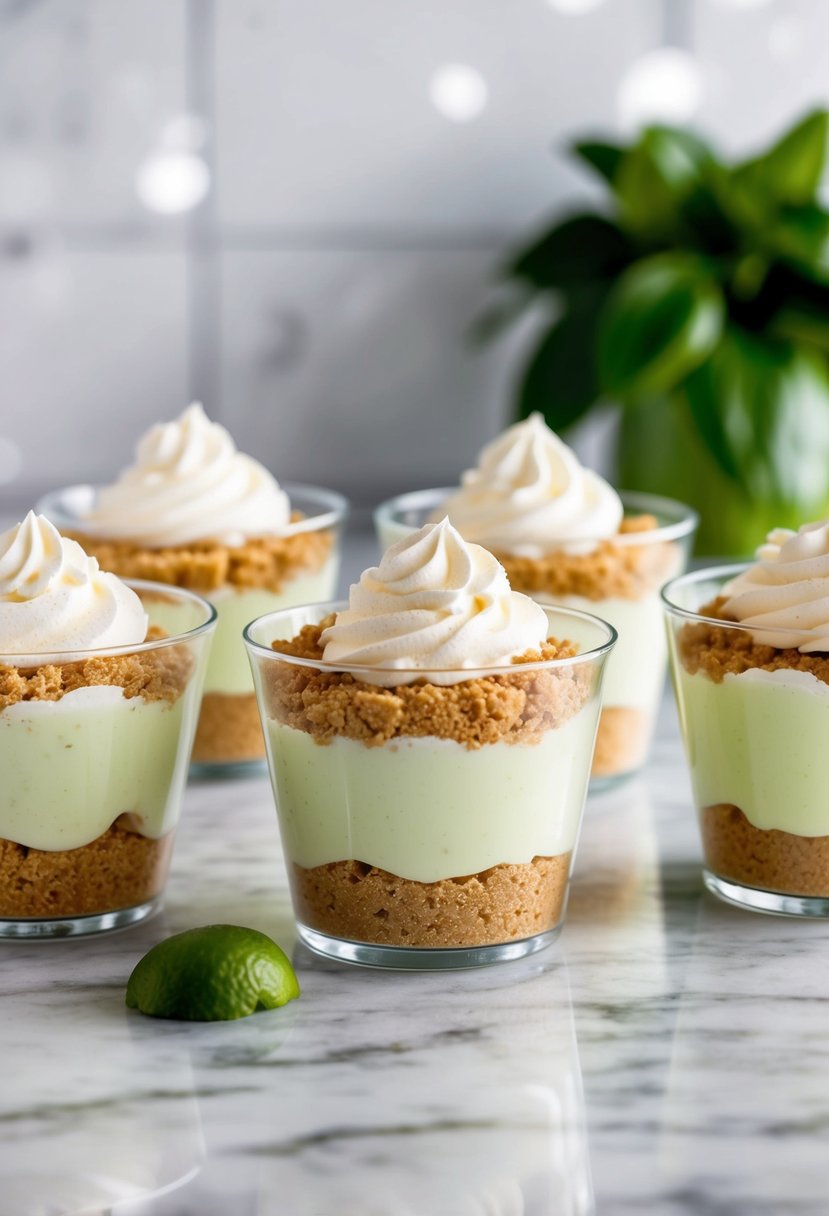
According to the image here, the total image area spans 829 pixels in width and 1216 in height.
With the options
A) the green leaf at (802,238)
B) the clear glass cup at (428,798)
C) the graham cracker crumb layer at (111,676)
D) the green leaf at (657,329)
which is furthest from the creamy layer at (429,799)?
the green leaf at (802,238)

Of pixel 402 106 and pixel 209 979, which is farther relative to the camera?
pixel 402 106

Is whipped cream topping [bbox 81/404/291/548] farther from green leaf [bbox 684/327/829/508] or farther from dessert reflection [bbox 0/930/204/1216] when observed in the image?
green leaf [bbox 684/327/829/508]

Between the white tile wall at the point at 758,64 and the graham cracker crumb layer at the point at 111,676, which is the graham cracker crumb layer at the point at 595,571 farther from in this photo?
the white tile wall at the point at 758,64

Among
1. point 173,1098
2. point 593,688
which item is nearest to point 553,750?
point 593,688

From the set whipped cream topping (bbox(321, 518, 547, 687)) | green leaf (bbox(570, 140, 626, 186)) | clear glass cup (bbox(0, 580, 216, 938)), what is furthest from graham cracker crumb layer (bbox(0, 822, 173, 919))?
Result: green leaf (bbox(570, 140, 626, 186))

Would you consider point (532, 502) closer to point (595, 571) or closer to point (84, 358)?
point (595, 571)

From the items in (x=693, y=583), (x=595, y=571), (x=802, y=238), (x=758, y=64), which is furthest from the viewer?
(x=758, y=64)

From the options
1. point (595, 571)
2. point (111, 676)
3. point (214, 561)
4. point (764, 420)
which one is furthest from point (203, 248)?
point (111, 676)
